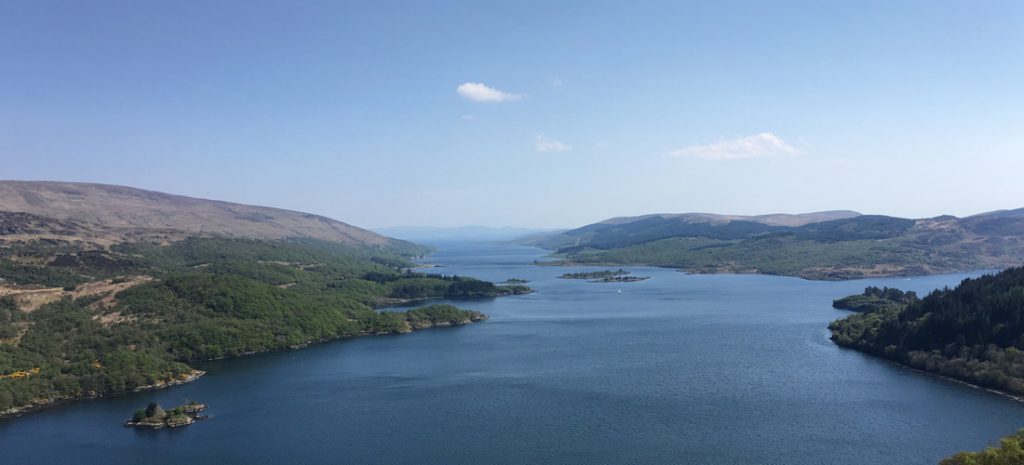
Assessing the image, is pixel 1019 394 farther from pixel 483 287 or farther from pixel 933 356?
pixel 483 287

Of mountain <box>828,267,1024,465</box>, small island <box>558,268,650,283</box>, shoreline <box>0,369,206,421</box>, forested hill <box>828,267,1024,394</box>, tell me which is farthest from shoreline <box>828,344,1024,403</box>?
small island <box>558,268,650,283</box>

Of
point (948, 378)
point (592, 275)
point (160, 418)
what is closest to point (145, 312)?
point (160, 418)

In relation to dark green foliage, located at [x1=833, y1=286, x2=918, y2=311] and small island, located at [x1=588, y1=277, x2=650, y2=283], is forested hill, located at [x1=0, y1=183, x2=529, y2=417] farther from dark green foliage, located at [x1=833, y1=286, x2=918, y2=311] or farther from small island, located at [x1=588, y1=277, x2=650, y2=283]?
dark green foliage, located at [x1=833, y1=286, x2=918, y2=311]

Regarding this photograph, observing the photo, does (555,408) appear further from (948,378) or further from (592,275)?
(592,275)

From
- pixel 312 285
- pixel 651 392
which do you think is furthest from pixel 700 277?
pixel 651 392

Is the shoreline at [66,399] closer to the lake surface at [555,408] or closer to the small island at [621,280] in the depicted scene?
the lake surface at [555,408]
